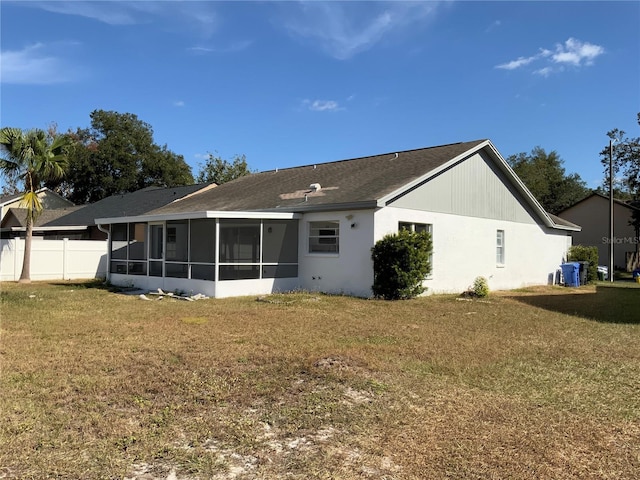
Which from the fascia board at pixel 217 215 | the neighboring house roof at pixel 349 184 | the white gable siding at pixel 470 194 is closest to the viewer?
the fascia board at pixel 217 215

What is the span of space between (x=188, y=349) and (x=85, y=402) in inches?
92.3

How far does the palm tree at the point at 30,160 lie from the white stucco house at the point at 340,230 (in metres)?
2.83

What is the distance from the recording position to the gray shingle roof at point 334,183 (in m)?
15.1

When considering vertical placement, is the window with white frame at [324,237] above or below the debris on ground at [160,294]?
above

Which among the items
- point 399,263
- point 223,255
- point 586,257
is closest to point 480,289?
point 399,263

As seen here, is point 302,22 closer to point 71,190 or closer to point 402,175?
point 402,175

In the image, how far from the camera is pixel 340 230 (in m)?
14.8

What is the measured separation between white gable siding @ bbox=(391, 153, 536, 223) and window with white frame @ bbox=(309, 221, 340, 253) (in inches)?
82.9

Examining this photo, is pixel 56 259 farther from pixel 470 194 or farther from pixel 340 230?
pixel 470 194

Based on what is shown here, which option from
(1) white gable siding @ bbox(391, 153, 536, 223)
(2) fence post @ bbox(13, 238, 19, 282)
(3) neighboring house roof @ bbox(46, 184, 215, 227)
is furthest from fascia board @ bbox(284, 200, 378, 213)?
(3) neighboring house roof @ bbox(46, 184, 215, 227)

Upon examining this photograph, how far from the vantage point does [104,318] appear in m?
9.99

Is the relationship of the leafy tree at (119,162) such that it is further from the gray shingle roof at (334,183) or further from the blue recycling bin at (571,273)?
the blue recycling bin at (571,273)

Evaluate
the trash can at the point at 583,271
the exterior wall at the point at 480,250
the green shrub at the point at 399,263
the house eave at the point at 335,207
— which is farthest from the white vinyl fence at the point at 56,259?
the trash can at the point at 583,271

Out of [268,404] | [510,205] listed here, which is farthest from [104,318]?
[510,205]
